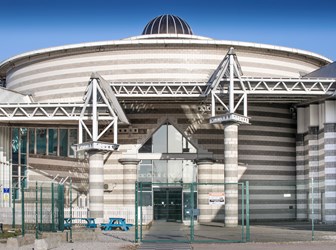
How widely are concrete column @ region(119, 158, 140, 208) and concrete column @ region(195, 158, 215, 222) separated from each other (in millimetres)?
5261

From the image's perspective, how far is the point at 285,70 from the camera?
6456 cm

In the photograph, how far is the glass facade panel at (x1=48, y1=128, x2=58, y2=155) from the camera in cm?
6372

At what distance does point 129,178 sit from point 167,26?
18.3 metres

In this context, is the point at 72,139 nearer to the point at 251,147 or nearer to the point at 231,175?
the point at 251,147

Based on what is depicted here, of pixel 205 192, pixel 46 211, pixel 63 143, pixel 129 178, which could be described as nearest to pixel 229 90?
pixel 205 192

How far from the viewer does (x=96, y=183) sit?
177ft

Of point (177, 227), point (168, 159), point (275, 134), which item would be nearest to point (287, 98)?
point (275, 134)

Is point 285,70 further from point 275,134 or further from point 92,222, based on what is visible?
point 92,222

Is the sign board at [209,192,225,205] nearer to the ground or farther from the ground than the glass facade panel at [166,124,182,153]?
nearer to the ground

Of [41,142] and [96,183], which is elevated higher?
[41,142]

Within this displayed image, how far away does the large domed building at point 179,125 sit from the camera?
5634cm

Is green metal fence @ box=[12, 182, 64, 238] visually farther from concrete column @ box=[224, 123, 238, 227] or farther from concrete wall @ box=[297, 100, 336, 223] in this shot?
concrete wall @ box=[297, 100, 336, 223]

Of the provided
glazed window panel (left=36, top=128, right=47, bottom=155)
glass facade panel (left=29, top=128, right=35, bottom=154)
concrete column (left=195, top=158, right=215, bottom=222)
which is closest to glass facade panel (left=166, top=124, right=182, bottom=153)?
concrete column (left=195, top=158, right=215, bottom=222)

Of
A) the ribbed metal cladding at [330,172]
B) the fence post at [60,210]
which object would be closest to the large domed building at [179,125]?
the ribbed metal cladding at [330,172]
